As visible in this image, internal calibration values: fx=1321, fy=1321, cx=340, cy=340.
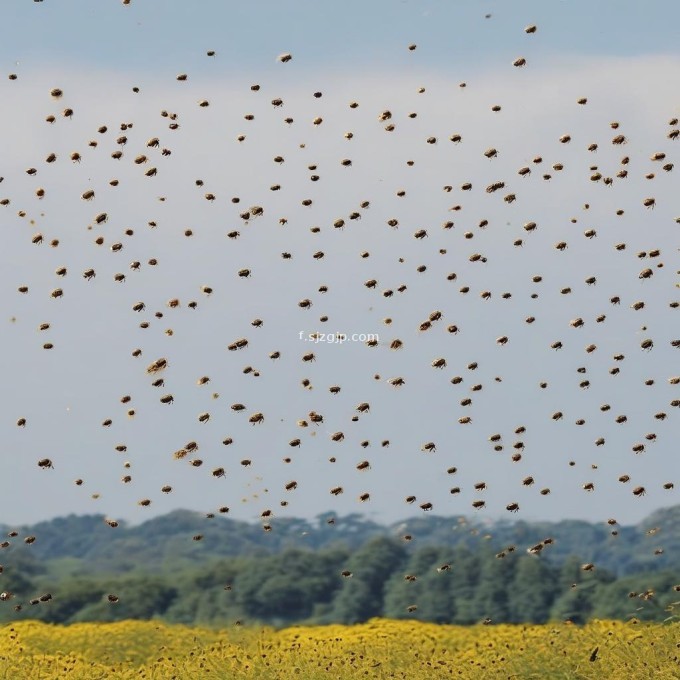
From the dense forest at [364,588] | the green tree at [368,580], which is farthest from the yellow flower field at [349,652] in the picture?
the green tree at [368,580]

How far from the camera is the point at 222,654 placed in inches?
735

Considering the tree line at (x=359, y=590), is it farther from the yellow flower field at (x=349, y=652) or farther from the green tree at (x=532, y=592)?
the yellow flower field at (x=349, y=652)

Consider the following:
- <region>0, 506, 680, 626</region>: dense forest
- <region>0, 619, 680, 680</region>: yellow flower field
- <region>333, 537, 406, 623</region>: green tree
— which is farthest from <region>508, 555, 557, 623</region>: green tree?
<region>0, 619, 680, 680</region>: yellow flower field

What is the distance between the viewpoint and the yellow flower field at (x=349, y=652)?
1711 centimetres

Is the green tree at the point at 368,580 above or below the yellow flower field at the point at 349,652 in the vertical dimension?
above

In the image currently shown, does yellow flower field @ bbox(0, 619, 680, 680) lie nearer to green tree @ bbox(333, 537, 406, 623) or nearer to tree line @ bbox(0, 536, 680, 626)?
tree line @ bbox(0, 536, 680, 626)

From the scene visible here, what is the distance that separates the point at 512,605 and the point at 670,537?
50.1 feet

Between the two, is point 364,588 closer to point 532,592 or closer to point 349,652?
point 532,592

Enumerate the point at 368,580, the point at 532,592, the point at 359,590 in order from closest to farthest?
1. the point at 532,592
2. the point at 359,590
3. the point at 368,580

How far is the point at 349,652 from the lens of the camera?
18656 millimetres

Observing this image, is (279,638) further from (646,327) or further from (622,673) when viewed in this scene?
(646,327)

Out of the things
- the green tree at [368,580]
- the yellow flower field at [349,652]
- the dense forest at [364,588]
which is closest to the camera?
the yellow flower field at [349,652]

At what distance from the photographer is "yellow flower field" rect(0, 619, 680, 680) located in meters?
17.1

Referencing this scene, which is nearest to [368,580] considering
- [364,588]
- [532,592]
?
[364,588]
